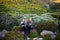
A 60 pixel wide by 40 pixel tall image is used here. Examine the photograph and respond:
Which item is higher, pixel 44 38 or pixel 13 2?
pixel 13 2

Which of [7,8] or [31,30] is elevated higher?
[7,8]

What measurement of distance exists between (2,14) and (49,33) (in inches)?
35.4

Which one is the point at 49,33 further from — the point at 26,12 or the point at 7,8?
the point at 7,8

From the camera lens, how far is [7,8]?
173 inches

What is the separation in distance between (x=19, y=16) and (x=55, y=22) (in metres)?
0.64

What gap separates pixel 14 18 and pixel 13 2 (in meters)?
0.29

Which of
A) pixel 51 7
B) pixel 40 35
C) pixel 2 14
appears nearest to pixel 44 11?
pixel 51 7

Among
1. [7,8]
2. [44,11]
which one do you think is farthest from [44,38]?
[7,8]

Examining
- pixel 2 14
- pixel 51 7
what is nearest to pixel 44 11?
pixel 51 7

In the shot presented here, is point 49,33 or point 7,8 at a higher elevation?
point 7,8

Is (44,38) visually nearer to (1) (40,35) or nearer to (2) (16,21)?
(1) (40,35)

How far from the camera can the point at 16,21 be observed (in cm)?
436

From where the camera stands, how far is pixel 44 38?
432 cm

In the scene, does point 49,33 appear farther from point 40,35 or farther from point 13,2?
point 13,2
